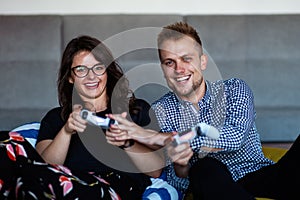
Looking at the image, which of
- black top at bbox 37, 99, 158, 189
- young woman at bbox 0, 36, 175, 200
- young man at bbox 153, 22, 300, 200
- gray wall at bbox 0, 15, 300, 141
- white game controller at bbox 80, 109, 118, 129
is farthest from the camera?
gray wall at bbox 0, 15, 300, 141

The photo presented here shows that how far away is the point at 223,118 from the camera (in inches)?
82.4

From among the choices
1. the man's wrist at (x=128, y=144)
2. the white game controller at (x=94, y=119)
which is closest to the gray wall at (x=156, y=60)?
the man's wrist at (x=128, y=144)

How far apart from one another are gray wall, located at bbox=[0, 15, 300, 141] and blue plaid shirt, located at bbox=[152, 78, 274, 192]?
976mm

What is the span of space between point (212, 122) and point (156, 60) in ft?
3.73

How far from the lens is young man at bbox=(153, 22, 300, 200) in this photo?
76.1 inches

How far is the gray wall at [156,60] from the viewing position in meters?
3.16

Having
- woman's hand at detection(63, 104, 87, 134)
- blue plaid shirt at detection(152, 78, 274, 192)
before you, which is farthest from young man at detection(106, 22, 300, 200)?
Answer: woman's hand at detection(63, 104, 87, 134)

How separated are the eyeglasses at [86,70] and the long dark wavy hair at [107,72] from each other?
0.08 ft

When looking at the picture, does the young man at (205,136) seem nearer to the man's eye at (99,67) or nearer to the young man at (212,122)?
the young man at (212,122)

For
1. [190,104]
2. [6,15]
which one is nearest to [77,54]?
[190,104]

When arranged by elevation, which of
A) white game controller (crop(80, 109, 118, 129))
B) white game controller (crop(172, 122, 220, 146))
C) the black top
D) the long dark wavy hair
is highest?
the long dark wavy hair

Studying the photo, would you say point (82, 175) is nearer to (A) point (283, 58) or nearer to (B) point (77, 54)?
(B) point (77, 54)

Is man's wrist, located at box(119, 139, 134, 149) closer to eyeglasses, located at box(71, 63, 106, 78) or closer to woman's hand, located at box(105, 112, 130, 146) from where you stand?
woman's hand, located at box(105, 112, 130, 146)

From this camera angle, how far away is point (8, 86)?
3.16 metres
